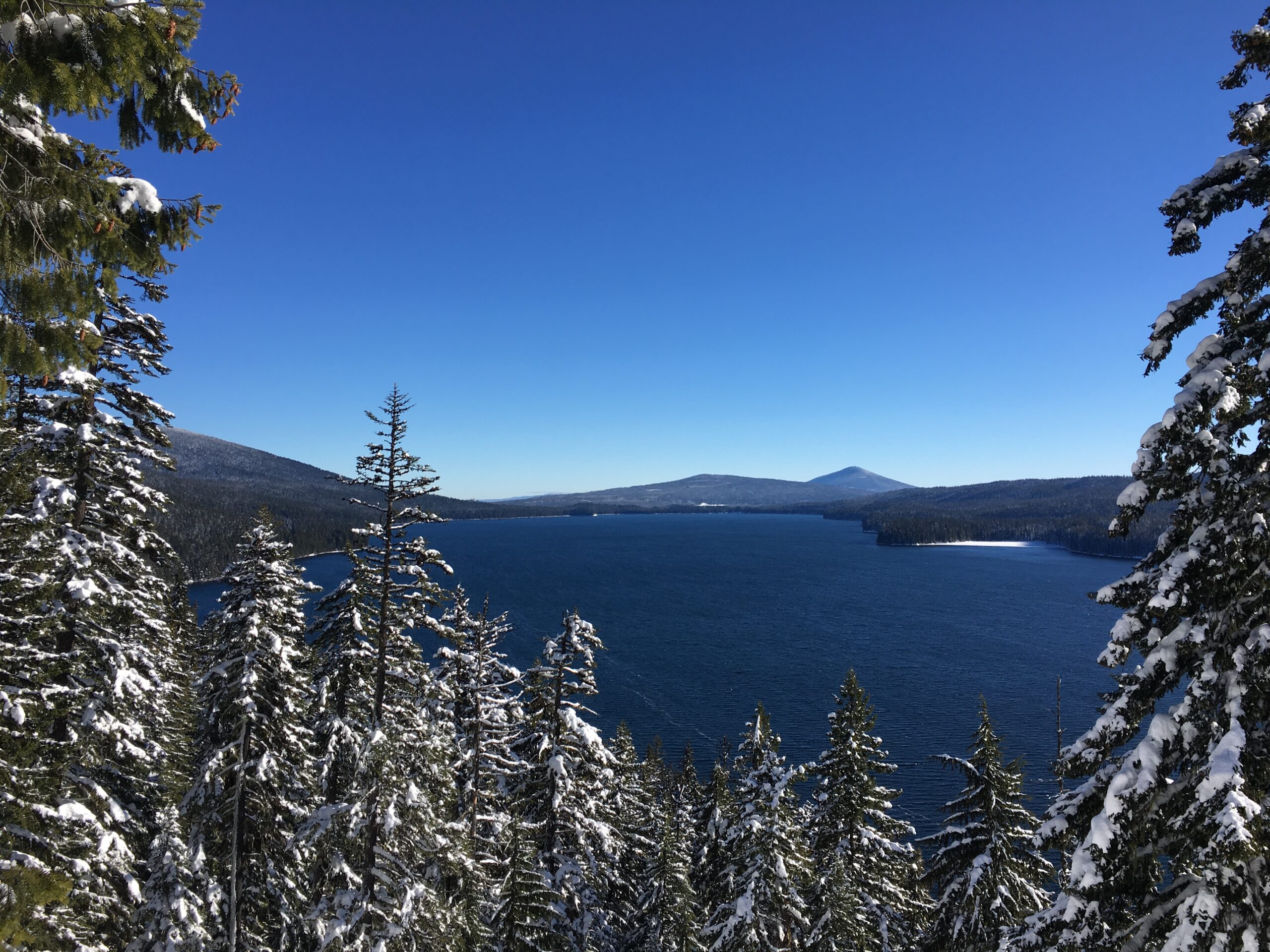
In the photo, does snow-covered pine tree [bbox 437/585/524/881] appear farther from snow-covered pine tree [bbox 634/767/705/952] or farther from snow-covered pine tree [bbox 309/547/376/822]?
snow-covered pine tree [bbox 634/767/705/952]

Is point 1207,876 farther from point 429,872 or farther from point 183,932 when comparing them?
point 183,932

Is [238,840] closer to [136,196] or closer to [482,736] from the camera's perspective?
[482,736]

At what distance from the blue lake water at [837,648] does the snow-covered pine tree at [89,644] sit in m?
41.6

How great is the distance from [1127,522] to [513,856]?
18.0 m

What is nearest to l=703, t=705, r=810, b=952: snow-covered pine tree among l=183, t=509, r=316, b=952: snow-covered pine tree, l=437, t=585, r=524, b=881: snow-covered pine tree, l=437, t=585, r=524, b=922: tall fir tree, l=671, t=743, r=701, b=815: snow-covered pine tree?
l=437, t=585, r=524, b=922: tall fir tree

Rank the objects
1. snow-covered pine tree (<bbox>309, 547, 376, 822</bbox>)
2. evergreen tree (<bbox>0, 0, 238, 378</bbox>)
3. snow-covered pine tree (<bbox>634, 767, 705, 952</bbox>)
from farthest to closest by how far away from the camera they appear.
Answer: snow-covered pine tree (<bbox>634, 767, 705, 952</bbox>), snow-covered pine tree (<bbox>309, 547, 376, 822</bbox>), evergreen tree (<bbox>0, 0, 238, 378</bbox>)

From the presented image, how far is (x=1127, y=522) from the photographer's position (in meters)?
7.02

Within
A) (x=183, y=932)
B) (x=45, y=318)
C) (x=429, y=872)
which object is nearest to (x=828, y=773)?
(x=429, y=872)

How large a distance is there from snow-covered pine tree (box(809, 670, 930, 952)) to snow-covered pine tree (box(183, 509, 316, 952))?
16131 mm

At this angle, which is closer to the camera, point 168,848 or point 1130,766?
point 1130,766

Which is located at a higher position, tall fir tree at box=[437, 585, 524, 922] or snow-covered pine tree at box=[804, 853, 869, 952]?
tall fir tree at box=[437, 585, 524, 922]

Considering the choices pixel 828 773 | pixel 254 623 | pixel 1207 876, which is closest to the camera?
pixel 1207 876

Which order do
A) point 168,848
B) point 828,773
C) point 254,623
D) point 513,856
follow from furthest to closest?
point 828,773 → point 513,856 → point 254,623 → point 168,848

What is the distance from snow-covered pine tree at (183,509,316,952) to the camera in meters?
15.9
